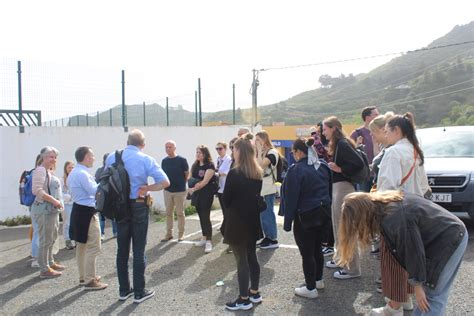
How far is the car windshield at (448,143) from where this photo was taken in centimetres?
723

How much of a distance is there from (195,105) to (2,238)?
25.5 feet

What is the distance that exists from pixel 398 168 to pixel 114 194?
2.96 metres

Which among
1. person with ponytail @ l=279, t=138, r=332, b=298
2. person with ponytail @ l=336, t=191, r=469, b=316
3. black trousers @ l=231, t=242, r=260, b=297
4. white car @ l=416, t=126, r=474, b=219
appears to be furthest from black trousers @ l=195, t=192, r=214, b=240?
person with ponytail @ l=336, t=191, r=469, b=316

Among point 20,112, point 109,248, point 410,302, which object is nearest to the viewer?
point 410,302

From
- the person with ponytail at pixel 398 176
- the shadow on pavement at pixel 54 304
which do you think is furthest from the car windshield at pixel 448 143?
the shadow on pavement at pixel 54 304

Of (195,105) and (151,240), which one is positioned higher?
(195,105)

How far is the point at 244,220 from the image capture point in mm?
4391

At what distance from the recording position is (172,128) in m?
12.6

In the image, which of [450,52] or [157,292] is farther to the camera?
[450,52]

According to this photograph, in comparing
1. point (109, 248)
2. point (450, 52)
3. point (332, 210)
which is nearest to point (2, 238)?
point (109, 248)

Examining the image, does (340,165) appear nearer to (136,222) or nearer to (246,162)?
(246,162)

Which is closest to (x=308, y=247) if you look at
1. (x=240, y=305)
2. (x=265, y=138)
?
(x=240, y=305)

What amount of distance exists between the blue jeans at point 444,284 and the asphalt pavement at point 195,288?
1342 millimetres

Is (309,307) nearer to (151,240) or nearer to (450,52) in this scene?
(151,240)
